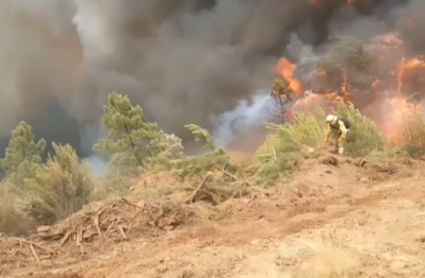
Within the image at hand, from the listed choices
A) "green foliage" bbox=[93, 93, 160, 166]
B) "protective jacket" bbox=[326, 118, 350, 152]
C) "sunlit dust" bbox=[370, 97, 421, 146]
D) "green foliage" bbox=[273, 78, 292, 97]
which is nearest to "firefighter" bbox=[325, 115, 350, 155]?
"protective jacket" bbox=[326, 118, 350, 152]

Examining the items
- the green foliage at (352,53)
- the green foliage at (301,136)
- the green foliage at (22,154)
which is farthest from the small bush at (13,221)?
the green foliage at (352,53)

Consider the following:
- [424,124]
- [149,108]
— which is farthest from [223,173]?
[149,108]

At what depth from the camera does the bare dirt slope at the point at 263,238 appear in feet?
11.5

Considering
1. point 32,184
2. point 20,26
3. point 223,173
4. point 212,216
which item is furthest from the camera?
point 20,26

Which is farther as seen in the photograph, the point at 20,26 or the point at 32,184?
the point at 20,26

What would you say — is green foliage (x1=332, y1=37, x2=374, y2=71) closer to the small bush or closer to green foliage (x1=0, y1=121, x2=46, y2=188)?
green foliage (x1=0, y1=121, x2=46, y2=188)

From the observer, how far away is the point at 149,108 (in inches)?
529

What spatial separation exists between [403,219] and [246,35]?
10659 mm

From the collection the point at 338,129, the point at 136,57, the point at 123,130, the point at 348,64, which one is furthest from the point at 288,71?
the point at 338,129

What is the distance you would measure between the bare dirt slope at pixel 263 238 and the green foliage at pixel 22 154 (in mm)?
7633

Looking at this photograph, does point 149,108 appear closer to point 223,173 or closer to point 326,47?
point 326,47

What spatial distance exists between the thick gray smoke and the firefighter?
5742 mm

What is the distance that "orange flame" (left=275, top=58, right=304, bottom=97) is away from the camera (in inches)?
564

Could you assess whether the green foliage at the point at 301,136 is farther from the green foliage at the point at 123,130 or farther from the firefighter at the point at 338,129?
the green foliage at the point at 123,130
